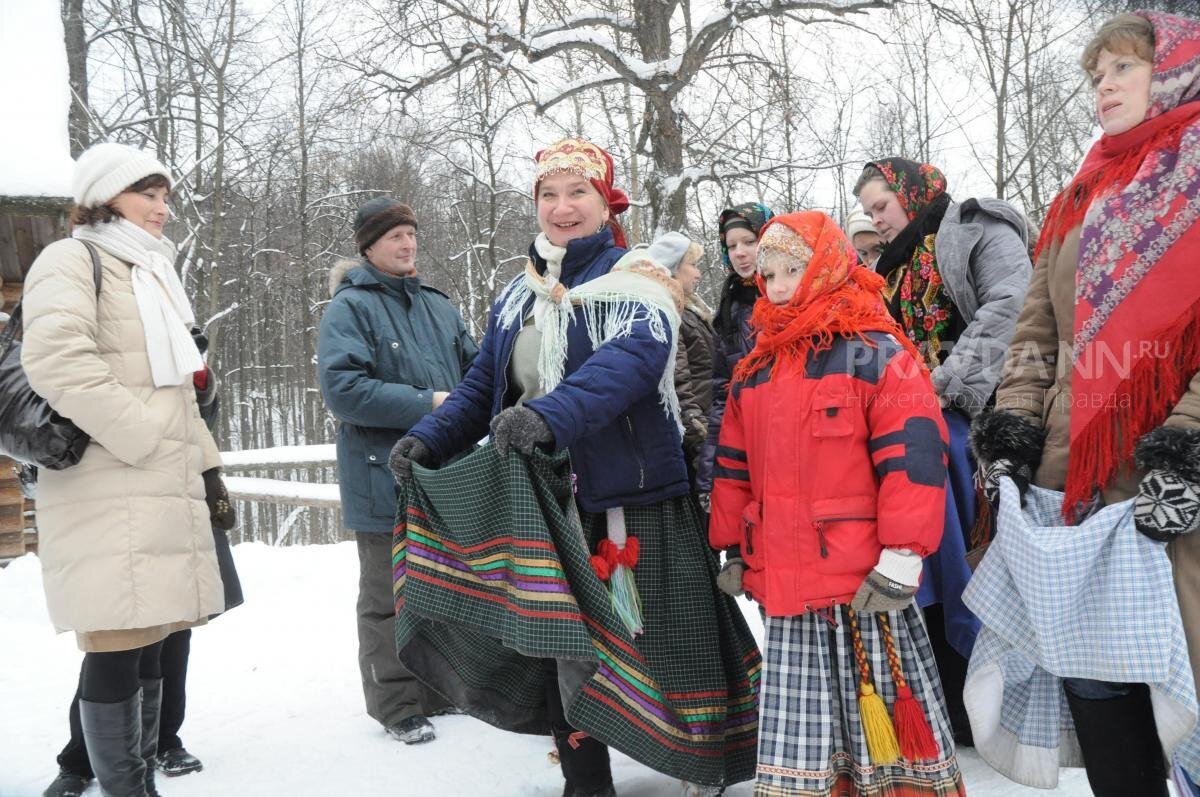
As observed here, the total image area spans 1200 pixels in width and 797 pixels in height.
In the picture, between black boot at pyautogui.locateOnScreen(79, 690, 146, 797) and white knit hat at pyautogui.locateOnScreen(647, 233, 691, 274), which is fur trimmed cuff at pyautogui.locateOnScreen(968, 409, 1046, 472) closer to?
white knit hat at pyautogui.locateOnScreen(647, 233, 691, 274)

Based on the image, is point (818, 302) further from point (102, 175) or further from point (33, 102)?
point (33, 102)

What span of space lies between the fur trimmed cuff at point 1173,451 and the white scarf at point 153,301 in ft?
9.09

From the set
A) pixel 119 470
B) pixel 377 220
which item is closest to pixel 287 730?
pixel 119 470

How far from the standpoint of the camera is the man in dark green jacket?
11.3 ft

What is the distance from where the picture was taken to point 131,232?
2922mm

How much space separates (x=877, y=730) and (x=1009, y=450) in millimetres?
794

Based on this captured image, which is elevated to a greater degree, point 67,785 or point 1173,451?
point 1173,451

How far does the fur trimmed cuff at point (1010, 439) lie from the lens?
7.07 ft

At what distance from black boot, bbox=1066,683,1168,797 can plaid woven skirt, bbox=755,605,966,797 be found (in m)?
0.37

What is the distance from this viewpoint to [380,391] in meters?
3.42

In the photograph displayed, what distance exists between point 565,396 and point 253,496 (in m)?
6.88

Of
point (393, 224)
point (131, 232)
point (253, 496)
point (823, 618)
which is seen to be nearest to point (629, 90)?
point (253, 496)

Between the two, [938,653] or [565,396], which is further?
[938,653]

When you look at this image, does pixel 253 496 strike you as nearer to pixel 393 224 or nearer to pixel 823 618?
pixel 393 224
